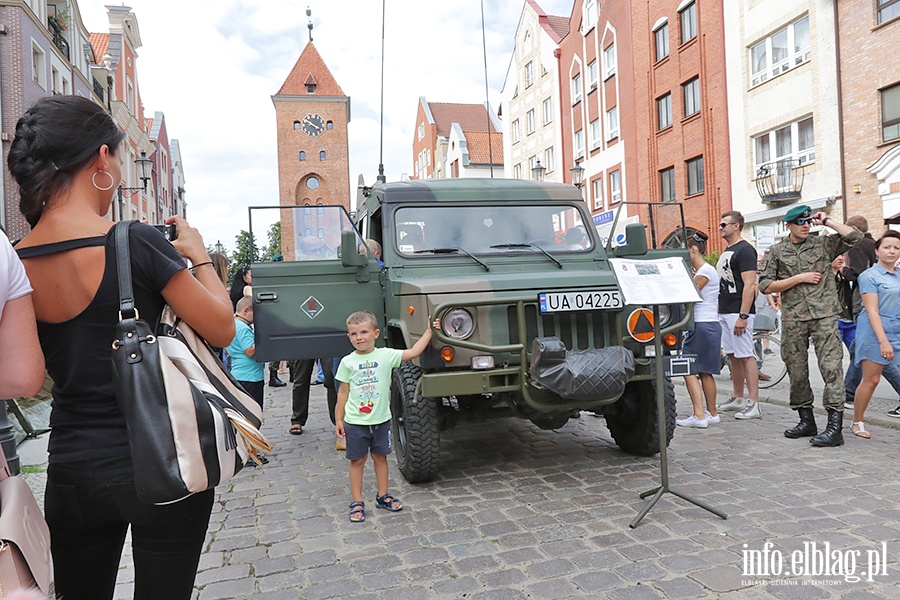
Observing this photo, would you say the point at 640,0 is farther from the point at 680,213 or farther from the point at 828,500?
the point at 828,500

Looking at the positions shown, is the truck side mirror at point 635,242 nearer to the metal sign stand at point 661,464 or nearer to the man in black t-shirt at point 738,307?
the man in black t-shirt at point 738,307

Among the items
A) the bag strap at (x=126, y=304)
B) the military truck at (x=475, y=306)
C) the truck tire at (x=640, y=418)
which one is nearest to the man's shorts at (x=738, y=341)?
the military truck at (x=475, y=306)

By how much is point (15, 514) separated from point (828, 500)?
432 centimetres

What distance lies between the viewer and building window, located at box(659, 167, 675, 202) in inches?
909

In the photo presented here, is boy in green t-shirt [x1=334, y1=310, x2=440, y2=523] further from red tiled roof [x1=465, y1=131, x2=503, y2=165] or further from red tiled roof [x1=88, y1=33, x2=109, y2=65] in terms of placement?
red tiled roof [x1=465, y1=131, x2=503, y2=165]

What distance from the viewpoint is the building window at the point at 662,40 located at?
2280 cm

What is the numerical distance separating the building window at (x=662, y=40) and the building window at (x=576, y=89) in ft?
21.9

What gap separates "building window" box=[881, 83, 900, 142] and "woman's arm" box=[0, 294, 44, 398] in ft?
54.6

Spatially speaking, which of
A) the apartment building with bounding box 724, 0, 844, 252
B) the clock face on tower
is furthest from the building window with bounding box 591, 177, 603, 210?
the clock face on tower

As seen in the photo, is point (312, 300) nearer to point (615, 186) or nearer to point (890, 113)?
point (890, 113)

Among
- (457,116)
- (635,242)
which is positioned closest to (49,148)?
(635,242)

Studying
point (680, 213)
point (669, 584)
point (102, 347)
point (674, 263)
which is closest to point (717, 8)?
point (680, 213)

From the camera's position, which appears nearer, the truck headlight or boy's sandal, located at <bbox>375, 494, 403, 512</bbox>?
boy's sandal, located at <bbox>375, 494, 403, 512</bbox>

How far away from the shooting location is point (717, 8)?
1975 cm
